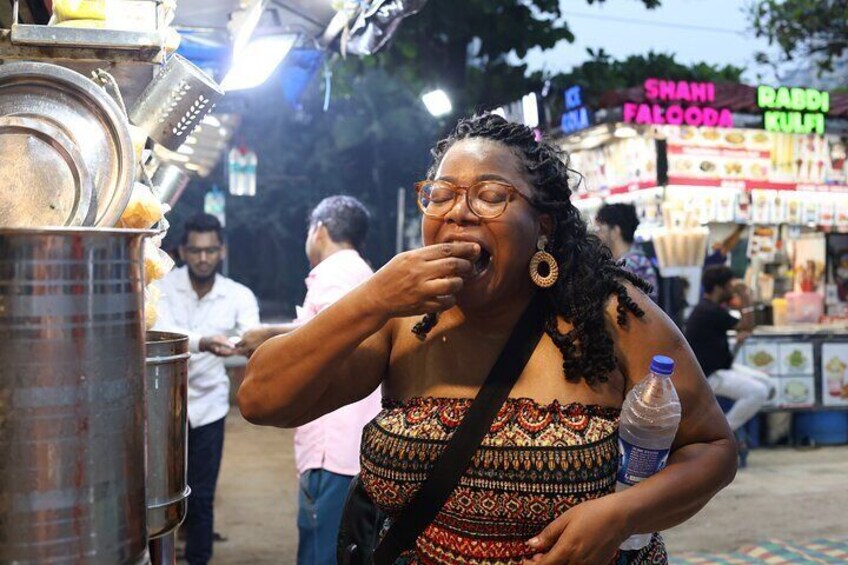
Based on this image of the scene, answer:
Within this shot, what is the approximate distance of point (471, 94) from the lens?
1319cm

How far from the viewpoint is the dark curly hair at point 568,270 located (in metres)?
2.26

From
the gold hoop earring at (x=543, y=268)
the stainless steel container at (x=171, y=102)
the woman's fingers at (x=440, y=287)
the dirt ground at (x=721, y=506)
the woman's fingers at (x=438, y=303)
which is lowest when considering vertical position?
the dirt ground at (x=721, y=506)

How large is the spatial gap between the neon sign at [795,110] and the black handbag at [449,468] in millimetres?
10053

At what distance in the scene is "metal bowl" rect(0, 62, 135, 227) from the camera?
1993mm

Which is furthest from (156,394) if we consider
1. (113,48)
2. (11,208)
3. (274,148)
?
(274,148)

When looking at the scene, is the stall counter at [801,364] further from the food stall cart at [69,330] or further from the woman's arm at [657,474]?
the food stall cart at [69,330]

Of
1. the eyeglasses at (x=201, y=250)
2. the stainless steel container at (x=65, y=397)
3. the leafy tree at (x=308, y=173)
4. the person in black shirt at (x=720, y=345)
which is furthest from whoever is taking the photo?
the leafy tree at (x=308, y=173)

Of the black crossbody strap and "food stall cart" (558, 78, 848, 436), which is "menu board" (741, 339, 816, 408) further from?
the black crossbody strap

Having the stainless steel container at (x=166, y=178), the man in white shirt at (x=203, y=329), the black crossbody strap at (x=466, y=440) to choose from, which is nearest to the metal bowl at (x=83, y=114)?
the black crossbody strap at (x=466, y=440)

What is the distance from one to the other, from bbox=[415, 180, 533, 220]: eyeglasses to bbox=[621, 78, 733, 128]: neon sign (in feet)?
29.0

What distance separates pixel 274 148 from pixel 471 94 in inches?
630

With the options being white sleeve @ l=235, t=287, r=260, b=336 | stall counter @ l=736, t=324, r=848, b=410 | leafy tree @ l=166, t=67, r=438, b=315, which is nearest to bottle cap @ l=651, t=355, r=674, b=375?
white sleeve @ l=235, t=287, r=260, b=336

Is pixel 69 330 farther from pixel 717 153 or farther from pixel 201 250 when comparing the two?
pixel 717 153

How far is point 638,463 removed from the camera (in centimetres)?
213
